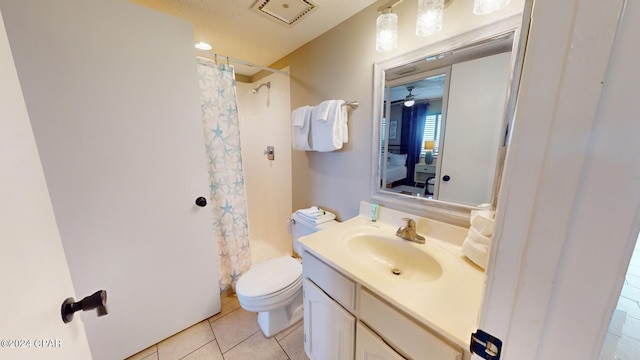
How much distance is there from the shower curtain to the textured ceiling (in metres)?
0.25

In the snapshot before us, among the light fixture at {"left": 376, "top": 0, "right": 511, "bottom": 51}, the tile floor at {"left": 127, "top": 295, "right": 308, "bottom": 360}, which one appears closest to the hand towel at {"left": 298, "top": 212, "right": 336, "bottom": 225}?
the tile floor at {"left": 127, "top": 295, "right": 308, "bottom": 360}

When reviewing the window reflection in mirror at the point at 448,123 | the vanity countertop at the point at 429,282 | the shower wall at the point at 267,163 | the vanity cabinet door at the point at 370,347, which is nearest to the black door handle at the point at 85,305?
the vanity countertop at the point at 429,282

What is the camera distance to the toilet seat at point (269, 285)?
1.32 meters

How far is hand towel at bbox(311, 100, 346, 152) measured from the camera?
4.78ft

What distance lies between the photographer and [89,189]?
109 centimetres

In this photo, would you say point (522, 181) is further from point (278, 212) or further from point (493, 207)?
point (278, 212)

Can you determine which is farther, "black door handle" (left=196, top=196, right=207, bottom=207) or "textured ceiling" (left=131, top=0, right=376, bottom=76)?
"black door handle" (left=196, top=196, right=207, bottom=207)

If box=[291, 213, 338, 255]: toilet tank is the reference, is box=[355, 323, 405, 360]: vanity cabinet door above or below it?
below

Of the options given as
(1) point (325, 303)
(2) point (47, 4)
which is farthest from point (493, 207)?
(2) point (47, 4)

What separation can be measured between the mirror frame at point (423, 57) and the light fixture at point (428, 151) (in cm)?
21

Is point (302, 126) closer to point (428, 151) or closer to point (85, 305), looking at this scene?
point (428, 151)

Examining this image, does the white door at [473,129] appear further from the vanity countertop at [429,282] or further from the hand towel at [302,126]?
the hand towel at [302,126]

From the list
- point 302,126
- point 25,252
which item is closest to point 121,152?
point 25,252

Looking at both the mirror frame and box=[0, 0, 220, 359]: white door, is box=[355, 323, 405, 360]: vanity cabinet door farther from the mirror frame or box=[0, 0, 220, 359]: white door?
box=[0, 0, 220, 359]: white door
